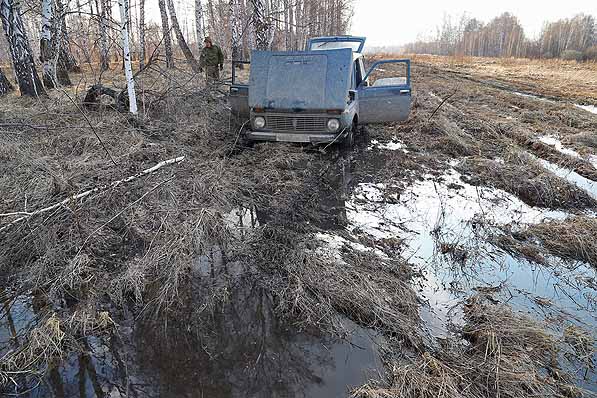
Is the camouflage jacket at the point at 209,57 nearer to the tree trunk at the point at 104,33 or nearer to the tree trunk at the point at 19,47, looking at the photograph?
the tree trunk at the point at 104,33

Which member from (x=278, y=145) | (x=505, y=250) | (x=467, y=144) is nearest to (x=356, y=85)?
(x=278, y=145)

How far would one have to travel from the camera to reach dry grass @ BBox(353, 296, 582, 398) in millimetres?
2605

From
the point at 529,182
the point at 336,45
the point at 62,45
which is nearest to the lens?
the point at 529,182

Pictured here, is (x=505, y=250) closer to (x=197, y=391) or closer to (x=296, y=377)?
Answer: (x=296, y=377)

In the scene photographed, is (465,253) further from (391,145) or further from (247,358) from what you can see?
(391,145)

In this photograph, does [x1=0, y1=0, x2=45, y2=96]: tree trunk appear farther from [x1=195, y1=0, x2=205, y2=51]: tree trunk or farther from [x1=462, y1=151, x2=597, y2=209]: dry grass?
[x1=462, y1=151, x2=597, y2=209]: dry grass

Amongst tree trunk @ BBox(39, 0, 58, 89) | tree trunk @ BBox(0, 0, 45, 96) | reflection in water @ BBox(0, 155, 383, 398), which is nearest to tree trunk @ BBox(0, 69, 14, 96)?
tree trunk @ BBox(39, 0, 58, 89)

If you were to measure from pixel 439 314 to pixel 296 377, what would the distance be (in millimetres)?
1470

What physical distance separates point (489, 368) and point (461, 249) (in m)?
1.96

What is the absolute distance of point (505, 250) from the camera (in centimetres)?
459

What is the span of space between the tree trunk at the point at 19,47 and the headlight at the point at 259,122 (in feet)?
19.6

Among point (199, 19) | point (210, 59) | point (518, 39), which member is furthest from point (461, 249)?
point (518, 39)

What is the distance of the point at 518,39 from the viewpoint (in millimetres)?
69000

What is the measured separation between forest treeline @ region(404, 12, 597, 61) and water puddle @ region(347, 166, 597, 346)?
4900 centimetres
